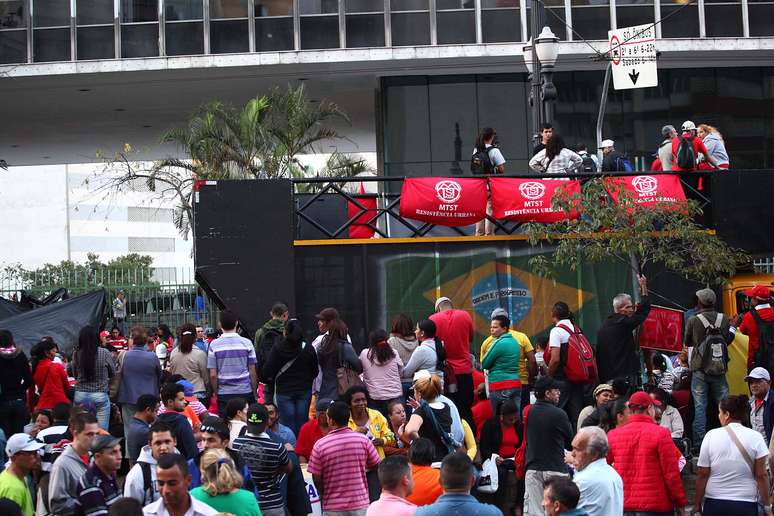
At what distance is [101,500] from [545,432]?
4.36 m

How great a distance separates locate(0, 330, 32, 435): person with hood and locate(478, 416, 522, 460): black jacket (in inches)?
207

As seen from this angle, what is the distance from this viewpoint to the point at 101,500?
344 inches

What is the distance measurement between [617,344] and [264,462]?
6.21m

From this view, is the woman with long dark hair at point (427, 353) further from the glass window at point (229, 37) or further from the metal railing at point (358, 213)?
the glass window at point (229, 37)

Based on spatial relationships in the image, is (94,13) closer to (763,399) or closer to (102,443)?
(763,399)

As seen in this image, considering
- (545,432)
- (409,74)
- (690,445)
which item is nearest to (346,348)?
(545,432)

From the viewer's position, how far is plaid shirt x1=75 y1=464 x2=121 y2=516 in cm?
871

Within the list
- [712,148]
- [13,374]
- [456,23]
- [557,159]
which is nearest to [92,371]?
[13,374]

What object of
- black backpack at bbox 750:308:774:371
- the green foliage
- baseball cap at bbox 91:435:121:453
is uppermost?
the green foliage

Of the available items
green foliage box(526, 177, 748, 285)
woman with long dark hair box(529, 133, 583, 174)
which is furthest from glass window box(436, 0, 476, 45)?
green foliage box(526, 177, 748, 285)

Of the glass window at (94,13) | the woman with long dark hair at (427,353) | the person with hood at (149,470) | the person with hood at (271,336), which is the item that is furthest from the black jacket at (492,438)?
the glass window at (94,13)

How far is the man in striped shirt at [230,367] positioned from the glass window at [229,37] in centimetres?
1675

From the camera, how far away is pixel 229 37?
1182 inches

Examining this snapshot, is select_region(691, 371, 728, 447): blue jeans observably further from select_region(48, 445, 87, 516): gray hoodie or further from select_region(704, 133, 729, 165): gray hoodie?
select_region(48, 445, 87, 516): gray hoodie
